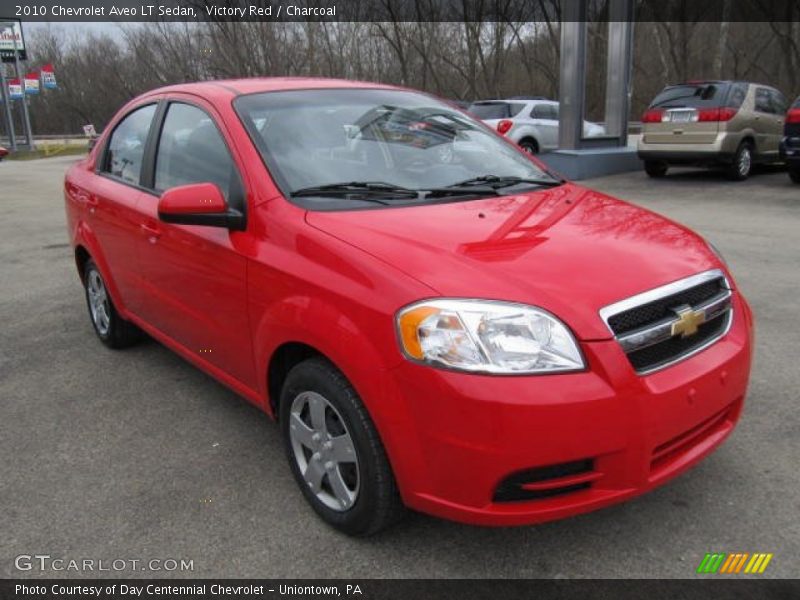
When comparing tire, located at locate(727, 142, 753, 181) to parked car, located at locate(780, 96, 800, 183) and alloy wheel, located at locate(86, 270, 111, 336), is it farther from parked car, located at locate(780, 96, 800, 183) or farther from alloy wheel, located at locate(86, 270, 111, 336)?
alloy wheel, located at locate(86, 270, 111, 336)

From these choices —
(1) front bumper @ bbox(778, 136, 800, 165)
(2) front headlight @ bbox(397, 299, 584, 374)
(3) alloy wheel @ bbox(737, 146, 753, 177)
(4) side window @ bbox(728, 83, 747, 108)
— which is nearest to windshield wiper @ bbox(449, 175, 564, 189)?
(2) front headlight @ bbox(397, 299, 584, 374)

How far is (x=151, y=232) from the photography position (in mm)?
3500

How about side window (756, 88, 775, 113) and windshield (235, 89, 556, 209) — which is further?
side window (756, 88, 775, 113)

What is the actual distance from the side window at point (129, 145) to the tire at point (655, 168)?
10.8m

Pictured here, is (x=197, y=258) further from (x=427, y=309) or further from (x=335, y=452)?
(x=427, y=309)

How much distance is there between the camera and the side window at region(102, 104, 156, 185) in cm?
390

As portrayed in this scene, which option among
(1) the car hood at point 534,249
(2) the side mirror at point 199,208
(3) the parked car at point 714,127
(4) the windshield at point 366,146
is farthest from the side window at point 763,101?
(2) the side mirror at point 199,208

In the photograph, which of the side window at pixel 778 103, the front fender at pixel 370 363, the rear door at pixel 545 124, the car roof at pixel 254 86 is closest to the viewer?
the front fender at pixel 370 363

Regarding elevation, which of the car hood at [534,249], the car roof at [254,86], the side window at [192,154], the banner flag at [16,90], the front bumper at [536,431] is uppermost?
the banner flag at [16,90]

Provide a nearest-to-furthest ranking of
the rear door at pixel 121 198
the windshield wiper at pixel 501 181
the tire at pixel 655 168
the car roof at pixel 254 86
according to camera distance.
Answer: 1. the windshield wiper at pixel 501 181
2. the car roof at pixel 254 86
3. the rear door at pixel 121 198
4. the tire at pixel 655 168

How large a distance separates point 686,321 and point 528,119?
50.1 feet

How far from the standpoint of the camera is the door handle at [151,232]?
11.3 ft

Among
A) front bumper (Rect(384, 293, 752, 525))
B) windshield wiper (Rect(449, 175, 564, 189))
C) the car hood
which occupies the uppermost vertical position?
windshield wiper (Rect(449, 175, 564, 189))

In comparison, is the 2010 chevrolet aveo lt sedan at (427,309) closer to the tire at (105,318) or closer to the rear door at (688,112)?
the tire at (105,318)
